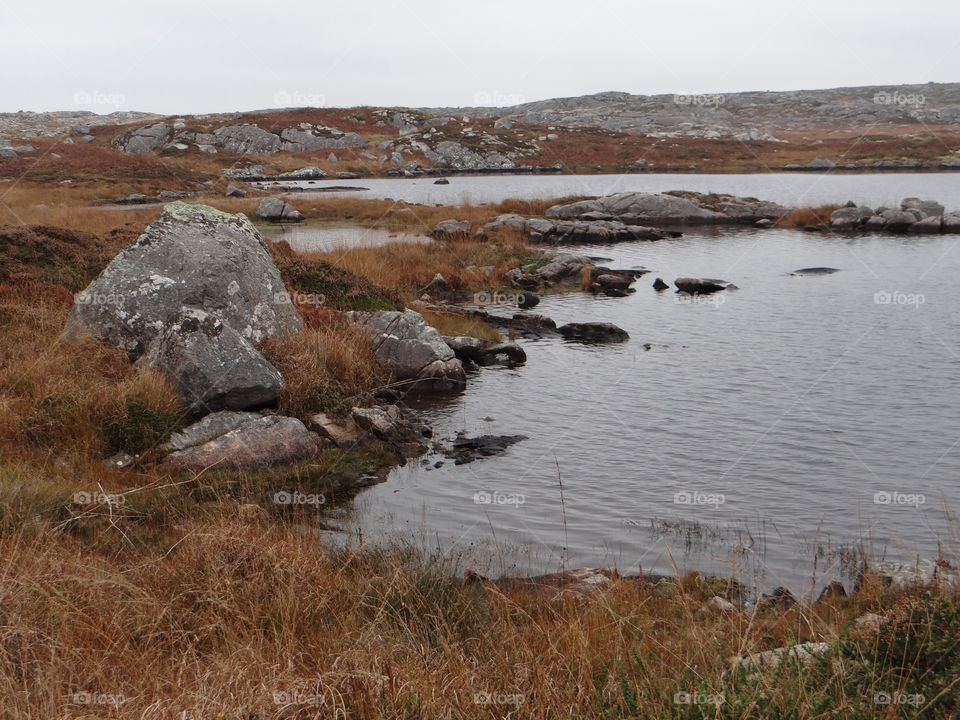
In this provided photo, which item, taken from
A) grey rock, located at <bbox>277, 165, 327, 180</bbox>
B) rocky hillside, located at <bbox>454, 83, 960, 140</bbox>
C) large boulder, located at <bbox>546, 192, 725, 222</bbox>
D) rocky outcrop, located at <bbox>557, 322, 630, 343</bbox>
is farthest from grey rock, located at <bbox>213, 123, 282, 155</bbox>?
rocky outcrop, located at <bbox>557, 322, 630, 343</bbox>

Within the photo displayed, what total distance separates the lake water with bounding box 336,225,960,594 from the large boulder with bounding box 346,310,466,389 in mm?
762

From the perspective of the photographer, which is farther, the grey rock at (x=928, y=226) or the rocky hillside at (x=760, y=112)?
the rocky hillside at (x=760, y=112)

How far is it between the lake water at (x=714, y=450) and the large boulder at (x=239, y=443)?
1465mm

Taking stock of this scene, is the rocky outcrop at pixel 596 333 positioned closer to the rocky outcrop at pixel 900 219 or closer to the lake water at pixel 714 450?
Result: the lake water at pixel 714 450

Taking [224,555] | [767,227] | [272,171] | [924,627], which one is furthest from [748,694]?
[272,171]

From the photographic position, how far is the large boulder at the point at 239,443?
33.5 ft

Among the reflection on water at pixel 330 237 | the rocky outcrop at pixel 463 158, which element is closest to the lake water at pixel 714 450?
the reflection on water at pixel 330 237

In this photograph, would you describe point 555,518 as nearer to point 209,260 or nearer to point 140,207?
point 209,260

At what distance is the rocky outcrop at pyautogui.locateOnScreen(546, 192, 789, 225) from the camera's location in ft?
157

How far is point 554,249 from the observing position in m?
36.1

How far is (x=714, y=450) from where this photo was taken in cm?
1221

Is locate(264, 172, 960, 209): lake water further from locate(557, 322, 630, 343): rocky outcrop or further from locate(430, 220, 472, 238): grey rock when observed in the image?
locate(557, 322, 630, 343): rocky outcrop

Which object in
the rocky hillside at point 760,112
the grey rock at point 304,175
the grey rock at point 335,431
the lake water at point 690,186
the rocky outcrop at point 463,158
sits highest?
the rocky hillside at point 760,112

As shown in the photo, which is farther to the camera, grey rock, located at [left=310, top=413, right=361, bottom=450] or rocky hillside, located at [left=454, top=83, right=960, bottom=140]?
rocky hillside, located at [left=454, top=83, right=960, bottom=140]
